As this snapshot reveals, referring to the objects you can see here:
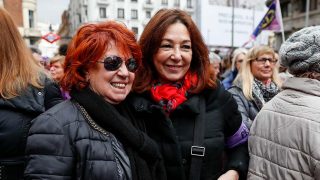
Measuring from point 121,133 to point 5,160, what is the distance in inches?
36.9

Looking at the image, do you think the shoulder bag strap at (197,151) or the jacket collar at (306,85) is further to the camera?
the shoulder bag strap at (197,151)

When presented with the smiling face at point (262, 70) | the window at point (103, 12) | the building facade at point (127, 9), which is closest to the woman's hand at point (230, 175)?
the smiling face at point (262, 70)

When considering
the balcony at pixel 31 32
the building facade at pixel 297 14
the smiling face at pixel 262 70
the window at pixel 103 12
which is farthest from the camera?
the window at pixel 103 12

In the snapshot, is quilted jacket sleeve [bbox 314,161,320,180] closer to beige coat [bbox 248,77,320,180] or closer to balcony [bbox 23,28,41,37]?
beige coat [bbox 248,77,320,180]

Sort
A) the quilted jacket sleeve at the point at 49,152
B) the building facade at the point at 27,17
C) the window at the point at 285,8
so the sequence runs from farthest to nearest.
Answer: the building facade at the point at 27,17 < the window at the point at 285,8 < the quilted jacket sleeve at the point at 49,152

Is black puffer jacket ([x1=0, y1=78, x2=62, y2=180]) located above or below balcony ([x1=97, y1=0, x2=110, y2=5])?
below

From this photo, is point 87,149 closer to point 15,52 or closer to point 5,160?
point 5,160

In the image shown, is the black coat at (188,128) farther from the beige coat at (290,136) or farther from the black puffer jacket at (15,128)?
the black puffer jacket at (15,128)

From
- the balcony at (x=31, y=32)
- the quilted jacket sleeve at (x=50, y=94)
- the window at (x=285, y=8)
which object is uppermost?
the window at (x=285, y=8)

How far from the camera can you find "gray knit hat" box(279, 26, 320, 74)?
190 cm

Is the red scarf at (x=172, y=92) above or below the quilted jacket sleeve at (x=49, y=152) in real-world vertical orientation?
above

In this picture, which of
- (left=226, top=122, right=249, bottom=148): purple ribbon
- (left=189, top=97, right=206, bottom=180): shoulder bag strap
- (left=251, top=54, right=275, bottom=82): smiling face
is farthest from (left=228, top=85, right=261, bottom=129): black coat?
(left=189, top=97, right=206, bottom=180): shoulder bag strap

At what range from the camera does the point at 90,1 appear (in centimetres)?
5609

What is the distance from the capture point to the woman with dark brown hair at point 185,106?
208 centimetres
